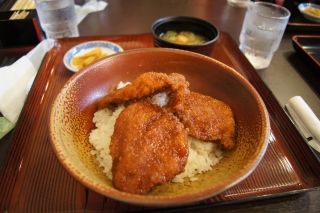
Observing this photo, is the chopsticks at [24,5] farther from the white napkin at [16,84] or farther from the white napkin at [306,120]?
the white napkin at [306,120]

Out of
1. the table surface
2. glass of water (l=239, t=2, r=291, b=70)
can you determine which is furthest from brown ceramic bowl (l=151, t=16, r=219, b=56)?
the table surface

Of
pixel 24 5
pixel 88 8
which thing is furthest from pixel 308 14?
pixel 24 5

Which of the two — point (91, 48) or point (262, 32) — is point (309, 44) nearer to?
point (262, 32)

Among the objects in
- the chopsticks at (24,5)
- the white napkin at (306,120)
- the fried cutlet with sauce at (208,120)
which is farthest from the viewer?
the chopsticks at (24,5)

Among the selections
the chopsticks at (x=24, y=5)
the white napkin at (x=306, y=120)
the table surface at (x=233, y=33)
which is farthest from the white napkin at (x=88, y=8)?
the white napkin at (x=306, y=120)

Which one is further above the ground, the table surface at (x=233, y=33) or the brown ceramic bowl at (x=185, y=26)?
the brown ceramic bowl at (x=185, y=26)

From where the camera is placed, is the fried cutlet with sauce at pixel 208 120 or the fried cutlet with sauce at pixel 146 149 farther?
the fried cutlet with sauce at pixel 208 120

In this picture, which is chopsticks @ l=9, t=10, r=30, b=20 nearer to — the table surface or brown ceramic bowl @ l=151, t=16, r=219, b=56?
the table surface

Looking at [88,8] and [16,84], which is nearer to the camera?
[16,84]
